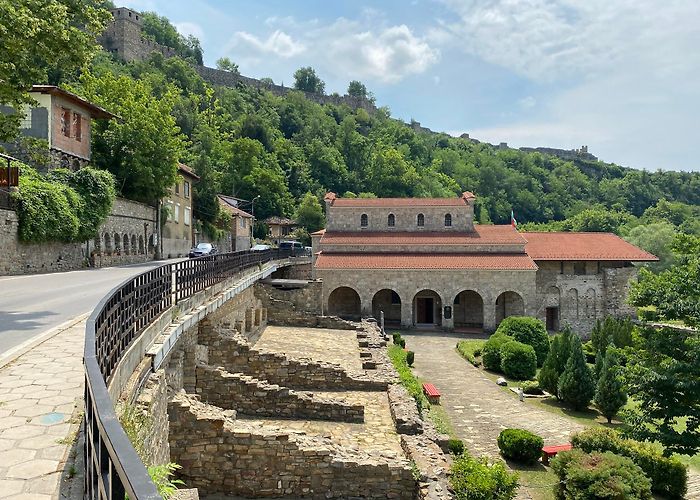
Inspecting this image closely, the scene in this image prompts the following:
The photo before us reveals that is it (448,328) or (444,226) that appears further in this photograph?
(444,226)

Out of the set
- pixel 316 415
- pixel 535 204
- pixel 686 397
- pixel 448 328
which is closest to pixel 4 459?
pixel 316 415

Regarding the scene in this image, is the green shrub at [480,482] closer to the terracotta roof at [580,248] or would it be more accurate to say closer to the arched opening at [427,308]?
the arched opening at [427,308]

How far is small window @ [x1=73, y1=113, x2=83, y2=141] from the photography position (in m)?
29.4

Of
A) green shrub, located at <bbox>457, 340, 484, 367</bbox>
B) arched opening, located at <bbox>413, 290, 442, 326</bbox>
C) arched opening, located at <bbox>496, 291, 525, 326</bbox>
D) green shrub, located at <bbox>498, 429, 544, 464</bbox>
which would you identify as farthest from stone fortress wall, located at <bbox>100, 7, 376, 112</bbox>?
green shrub, located at <bbox>498, 429, 544, 464</bbox>

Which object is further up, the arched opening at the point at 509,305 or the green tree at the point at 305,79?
the green tree at the point at 305,79

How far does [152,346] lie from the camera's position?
29.8ft

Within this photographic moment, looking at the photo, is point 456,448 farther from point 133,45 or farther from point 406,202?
point 133,45

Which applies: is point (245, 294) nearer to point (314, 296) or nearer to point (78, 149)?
point (314, 296)

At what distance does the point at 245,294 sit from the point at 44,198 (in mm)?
9465

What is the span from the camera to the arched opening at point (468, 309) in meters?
38.3

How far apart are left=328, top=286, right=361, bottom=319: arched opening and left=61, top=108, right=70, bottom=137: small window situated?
19663mm

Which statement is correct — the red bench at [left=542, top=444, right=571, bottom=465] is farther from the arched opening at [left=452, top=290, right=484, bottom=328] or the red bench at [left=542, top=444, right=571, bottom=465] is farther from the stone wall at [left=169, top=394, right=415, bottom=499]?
the arched opening at [left=452, top=290, right=484, bottom=328]

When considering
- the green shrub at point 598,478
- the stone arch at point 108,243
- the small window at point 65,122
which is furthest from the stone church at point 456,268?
the green shrub at point 598,478

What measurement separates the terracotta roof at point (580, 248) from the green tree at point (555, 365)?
16.0 meters
